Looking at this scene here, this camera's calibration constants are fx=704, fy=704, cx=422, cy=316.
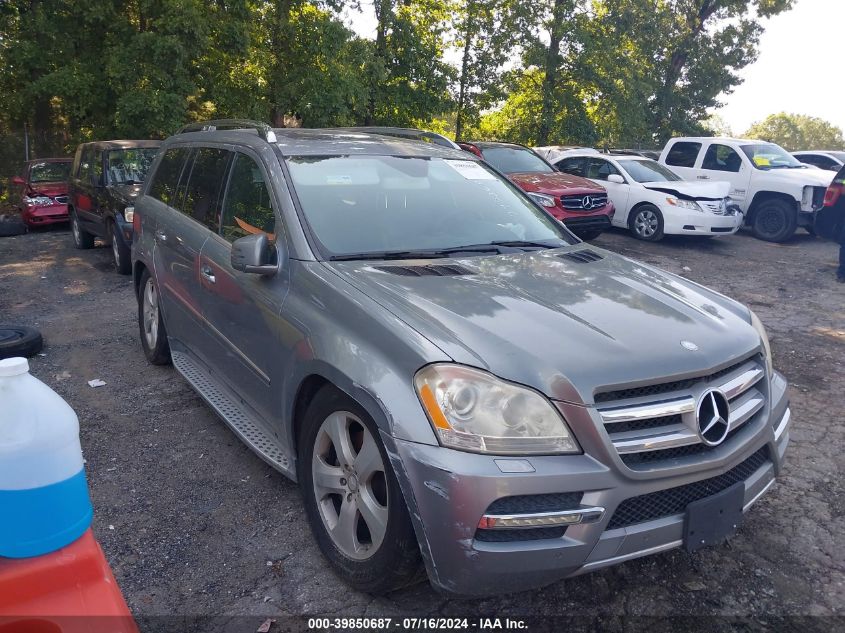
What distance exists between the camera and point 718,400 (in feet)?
8.71

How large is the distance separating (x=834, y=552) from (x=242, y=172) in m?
3.60

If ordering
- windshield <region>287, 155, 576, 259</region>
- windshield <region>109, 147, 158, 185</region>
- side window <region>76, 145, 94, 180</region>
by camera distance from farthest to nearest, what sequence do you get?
side window <region>76, 145, 94, 180</region> < windshield <region>109, 147, 158, 185</region> < windshield <region>287, 155, 576, 259</region>

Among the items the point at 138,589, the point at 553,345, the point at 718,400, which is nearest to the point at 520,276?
the point at 553,345

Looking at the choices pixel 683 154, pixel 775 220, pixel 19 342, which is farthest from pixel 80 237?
pixel 775 220

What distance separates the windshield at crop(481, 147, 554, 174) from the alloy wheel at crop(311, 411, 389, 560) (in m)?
10.2

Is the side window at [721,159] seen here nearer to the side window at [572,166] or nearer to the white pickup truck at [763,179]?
the white pickup truck at [763,179]

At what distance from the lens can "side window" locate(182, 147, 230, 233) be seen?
4.28 meters

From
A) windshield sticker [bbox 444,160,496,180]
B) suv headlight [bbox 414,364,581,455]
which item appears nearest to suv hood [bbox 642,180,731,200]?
windshield sticker [bbox 444,160,496,180]

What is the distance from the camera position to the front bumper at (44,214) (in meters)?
13.8

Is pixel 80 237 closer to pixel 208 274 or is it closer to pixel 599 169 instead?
pixel 208 274

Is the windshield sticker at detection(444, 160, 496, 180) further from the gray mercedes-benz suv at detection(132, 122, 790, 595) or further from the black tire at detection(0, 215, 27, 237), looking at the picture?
the black tire at detection(0, 215, 27, 237)

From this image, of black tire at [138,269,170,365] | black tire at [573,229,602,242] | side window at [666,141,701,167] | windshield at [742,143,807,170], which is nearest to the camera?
black tire at [138,269,170,365]

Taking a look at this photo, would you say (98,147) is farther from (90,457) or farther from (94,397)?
(90,457)

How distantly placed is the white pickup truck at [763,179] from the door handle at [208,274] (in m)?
12.2
